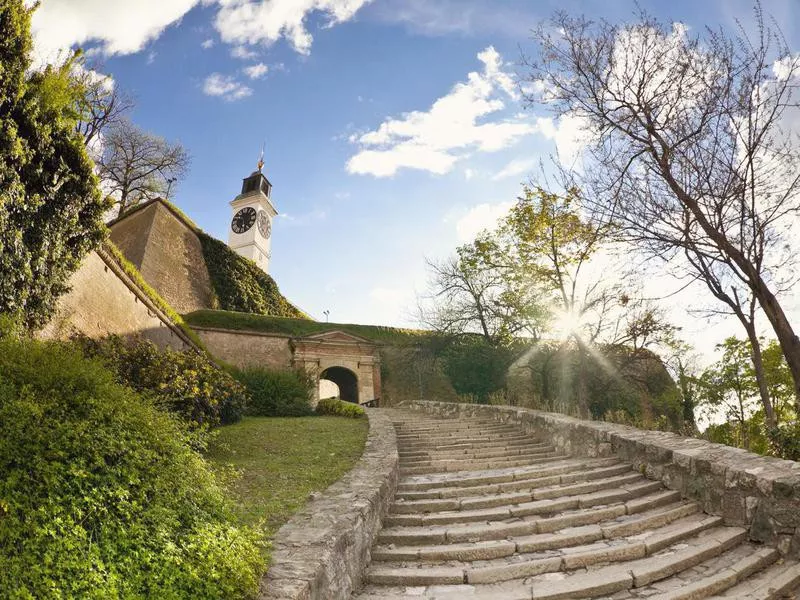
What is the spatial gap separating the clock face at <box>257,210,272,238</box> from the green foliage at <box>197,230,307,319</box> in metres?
16.3

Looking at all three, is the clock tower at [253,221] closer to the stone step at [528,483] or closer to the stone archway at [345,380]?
the stone archway at [345,380]

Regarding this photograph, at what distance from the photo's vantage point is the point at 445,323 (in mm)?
20562

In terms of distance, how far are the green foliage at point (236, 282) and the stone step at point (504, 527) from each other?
22084mm

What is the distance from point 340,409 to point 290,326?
904cm

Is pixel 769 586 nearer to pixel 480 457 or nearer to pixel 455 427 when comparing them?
pixel 480 457

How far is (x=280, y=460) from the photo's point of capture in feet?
24.2

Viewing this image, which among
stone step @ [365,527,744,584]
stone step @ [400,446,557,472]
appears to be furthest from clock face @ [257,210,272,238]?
stone step @ [365,527,744,584]

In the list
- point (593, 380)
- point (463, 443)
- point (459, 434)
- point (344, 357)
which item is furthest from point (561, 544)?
point (344, 357)

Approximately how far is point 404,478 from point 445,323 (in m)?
13.6

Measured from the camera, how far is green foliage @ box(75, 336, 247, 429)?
8383 millimetres

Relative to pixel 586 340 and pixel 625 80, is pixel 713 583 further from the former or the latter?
pixel 586 340

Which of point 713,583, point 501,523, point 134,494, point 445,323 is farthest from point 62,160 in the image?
point 445,323

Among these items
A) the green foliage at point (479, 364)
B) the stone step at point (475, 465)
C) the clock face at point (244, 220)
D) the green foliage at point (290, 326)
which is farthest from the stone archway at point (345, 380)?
the clock face at point (244, 220)

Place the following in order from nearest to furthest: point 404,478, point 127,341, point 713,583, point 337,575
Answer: point 337,575, point 713,583, point 404,478, point 127,341
